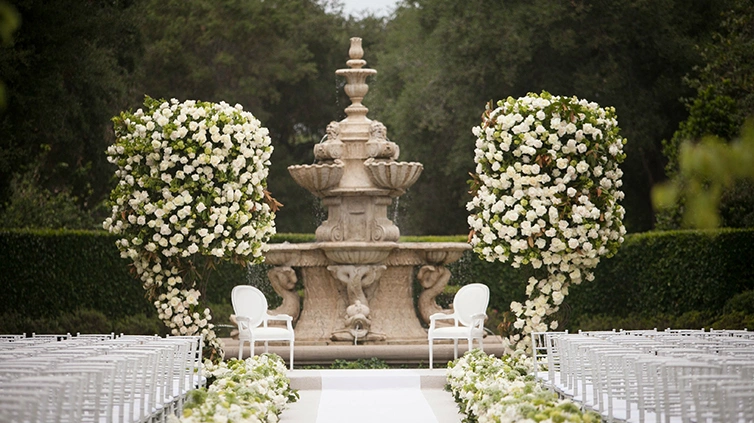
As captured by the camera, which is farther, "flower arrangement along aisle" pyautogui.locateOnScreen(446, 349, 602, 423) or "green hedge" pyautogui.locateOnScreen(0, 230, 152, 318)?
"green hedge" pyautogui.locateOnScreen(0, 230, 152, 318)

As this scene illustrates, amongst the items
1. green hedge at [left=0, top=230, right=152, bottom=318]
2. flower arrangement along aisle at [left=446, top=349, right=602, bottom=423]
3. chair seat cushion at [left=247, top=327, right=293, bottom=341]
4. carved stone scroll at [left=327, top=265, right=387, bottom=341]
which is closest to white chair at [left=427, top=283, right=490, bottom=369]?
flower arrangement along aisle at [left=446, top=349, right=602, bottom=423]

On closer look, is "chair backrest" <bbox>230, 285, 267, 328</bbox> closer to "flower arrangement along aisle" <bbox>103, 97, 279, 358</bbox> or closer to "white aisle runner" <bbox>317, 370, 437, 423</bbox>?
"flower arrangement along aisle" <bbox>103, 97, 279, 358</bbox>

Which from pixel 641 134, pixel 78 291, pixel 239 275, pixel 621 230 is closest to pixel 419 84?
pixel 641 134

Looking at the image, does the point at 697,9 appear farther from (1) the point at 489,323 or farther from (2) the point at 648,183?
(1) the point at 489,323

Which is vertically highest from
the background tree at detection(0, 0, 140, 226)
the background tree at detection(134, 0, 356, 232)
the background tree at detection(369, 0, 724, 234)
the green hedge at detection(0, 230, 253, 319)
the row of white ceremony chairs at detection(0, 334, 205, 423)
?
the background tree at detection(134, 0, 356, 232)

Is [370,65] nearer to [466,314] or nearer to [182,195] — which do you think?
[466,314]

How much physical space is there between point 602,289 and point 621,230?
24.4 ft

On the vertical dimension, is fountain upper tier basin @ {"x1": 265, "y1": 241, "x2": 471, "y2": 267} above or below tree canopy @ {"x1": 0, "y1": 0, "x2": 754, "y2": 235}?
below

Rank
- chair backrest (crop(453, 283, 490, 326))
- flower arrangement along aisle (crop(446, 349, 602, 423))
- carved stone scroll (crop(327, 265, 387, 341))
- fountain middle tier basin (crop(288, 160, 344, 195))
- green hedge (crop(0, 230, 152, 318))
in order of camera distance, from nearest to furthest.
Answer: flower arrangement along aisle (crop(446, 349, 602, 423)) < chair backrest (crop(453, 283, 490, 326)) < carved stone scroll (crop(327, 265, 387, 341)) < fountain middle tier basin (crop(288, 160, 344, 195)) < green hedge (crop(0, 230, 152, 318))

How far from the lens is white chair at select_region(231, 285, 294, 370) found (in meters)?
12.6

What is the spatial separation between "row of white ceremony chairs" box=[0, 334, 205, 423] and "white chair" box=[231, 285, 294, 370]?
2964 millimetres

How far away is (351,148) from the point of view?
14891 mm

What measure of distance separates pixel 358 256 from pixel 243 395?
5.72 meters

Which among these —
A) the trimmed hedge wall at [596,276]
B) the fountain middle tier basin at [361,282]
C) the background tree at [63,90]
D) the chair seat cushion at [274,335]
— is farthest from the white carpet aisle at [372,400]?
the background tree at [63,90]
